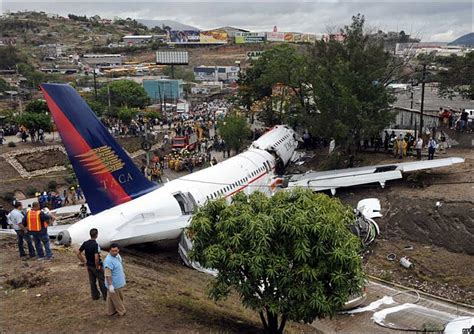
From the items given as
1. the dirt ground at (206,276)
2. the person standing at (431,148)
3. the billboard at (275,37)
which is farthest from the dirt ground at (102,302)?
the billboard at (275,37)

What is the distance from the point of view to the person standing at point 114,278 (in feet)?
34.2

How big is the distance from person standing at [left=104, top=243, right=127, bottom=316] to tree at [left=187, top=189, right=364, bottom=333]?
2089 millimetres

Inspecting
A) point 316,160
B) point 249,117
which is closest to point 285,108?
point 316,160

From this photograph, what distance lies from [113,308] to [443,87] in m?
41.1

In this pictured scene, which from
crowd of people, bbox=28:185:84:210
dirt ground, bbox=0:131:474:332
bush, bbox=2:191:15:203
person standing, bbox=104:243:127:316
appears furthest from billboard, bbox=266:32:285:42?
person standing, bbox=104:243:127:316

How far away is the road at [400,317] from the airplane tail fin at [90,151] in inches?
352

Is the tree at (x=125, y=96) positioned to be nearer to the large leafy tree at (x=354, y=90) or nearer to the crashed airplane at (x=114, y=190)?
the large leafy tree at (x=354, y=90)

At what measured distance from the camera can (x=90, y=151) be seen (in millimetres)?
16344

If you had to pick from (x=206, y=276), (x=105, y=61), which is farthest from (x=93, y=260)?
(x=105, y=61)

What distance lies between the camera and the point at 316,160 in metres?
38.8

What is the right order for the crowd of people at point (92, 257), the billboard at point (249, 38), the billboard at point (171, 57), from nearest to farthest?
the crowd of people at point (92, 257) < the billboard at point (171, 57) < the billboard at point (249, 38)

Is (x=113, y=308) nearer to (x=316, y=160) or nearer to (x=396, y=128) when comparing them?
(x=316, y=160)

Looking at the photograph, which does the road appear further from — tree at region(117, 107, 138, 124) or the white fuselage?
tree at region(117, 107, 138, 124)

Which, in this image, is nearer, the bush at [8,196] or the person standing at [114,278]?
the person standing at [114,278]
